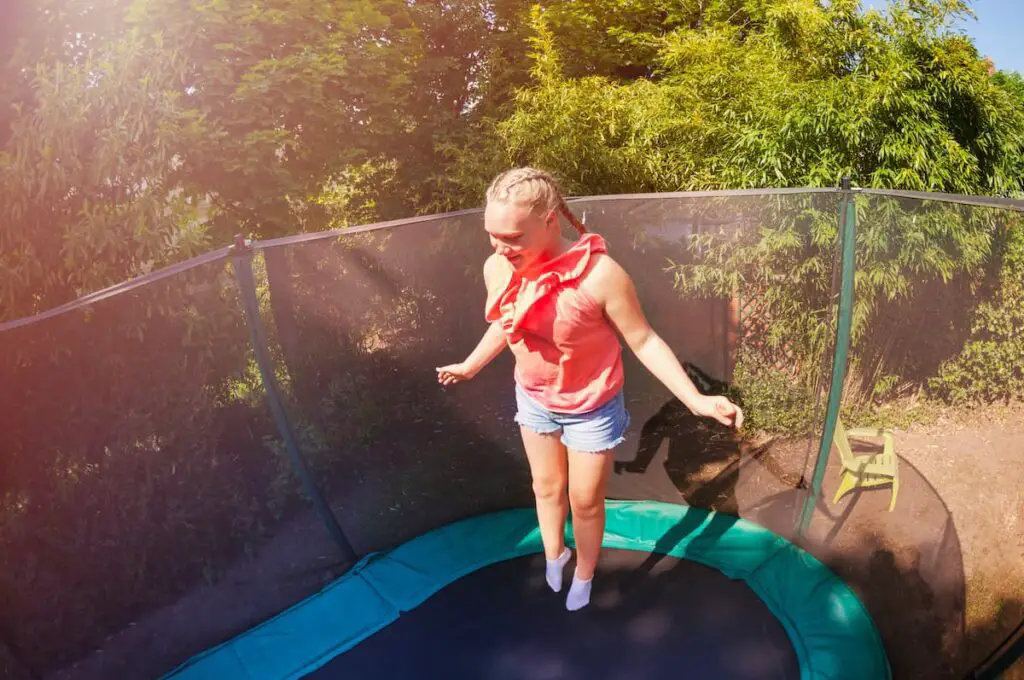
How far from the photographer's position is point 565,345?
1.79m

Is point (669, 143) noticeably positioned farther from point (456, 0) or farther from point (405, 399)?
point (456, 0)

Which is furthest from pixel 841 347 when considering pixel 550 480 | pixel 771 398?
pixel 550 480

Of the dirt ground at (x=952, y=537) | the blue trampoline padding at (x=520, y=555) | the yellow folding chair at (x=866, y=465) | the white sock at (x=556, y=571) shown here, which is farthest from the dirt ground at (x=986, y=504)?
the white sock at (x=556, y=571)

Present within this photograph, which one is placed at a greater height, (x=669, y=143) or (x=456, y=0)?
(x=456, y=0)

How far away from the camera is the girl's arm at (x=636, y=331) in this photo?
167 centimetres

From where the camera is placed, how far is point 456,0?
6.33 meters

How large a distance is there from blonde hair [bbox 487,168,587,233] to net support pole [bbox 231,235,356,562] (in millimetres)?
934

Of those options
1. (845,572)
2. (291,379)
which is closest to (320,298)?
(291,379)

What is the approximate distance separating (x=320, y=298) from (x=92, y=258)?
0.96 metres

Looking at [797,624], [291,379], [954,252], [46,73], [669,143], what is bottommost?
[797,624]

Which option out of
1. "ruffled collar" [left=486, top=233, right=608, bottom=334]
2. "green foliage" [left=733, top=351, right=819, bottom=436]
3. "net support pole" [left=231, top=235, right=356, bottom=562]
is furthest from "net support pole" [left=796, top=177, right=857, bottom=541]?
"net support pole" [left=231, top=235, right=356, bottom=562]

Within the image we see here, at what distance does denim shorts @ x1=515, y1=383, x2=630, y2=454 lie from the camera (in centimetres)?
189

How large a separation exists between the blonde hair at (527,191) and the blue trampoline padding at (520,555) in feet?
4.78

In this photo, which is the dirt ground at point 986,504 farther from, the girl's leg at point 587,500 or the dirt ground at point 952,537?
the girl's leg at point 587,500
